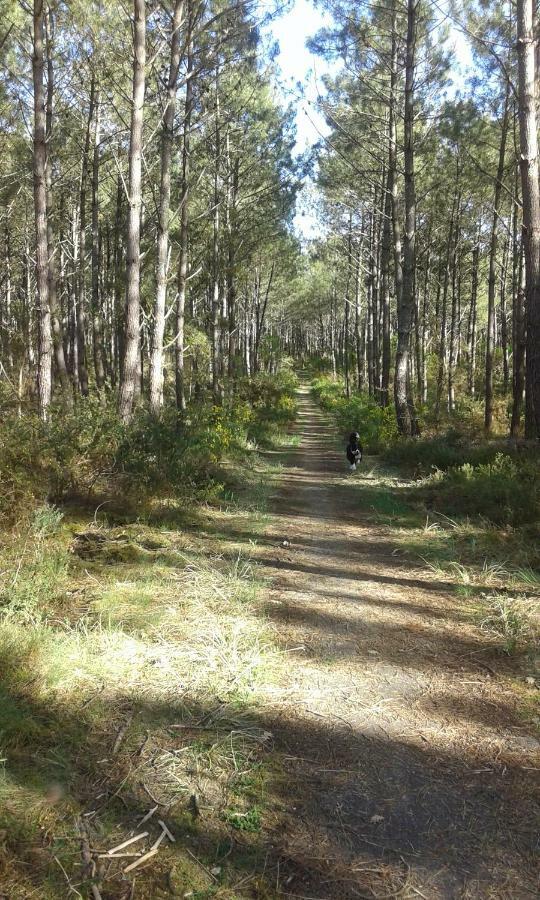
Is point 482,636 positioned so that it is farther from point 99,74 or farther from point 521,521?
point 99,74

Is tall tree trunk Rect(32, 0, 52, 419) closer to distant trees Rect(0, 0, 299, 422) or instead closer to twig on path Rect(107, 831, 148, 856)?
distant trees Rect(0, 0, 299, 422)

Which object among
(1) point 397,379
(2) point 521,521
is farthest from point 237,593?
(1) point 397,379

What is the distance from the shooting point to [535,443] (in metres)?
8.20

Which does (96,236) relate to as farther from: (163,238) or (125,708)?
(125,708)

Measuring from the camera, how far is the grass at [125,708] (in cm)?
208

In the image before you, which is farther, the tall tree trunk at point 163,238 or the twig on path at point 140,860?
the tall tree trunk at point 163,238

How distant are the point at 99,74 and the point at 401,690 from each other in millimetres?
15712

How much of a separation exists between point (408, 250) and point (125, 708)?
515 inches

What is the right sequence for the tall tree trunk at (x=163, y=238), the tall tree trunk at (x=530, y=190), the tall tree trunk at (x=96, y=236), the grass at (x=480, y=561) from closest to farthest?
the grass at (x=480, y=561) → the tall tree trunk at (x=530, y=190) → the tall tree trunk at (x=163, y=238) → the tall tree trunk at (x=96, y=236)

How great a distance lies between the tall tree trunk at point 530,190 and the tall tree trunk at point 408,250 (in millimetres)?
4858

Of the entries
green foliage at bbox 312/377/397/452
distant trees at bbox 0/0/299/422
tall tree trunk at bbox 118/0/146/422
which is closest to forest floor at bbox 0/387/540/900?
tall tree trunk at bbox 118/0/146/422

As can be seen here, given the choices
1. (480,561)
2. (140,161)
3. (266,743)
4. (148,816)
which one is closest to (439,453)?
(480,561)

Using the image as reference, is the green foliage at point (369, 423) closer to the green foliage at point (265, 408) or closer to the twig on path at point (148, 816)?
the green foliage at point (265, 408)

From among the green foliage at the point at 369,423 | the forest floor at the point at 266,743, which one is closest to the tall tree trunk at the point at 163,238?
the forest floor at the point at 266,743
